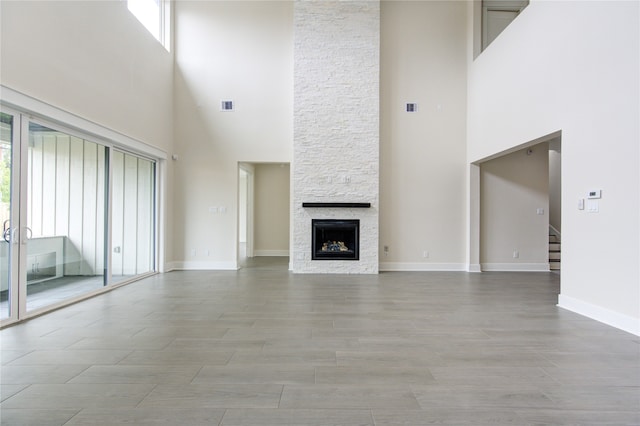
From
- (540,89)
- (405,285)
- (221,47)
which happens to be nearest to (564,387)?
(405,285)

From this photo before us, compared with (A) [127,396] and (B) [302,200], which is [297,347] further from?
(B) [302,200]

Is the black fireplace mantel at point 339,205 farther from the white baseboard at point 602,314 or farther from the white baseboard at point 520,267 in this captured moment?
the white baseboard at point 602,314

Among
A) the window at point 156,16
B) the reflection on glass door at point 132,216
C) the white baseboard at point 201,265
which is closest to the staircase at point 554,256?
the white baseboard at point 201,265

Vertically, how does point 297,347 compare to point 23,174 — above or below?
below

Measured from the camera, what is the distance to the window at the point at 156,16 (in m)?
6.11

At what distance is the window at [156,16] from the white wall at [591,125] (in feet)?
21.6

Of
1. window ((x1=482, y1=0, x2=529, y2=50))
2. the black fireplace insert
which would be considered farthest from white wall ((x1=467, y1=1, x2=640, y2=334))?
the black fireplace insert

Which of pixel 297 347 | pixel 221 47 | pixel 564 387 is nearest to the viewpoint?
pixel 564 387

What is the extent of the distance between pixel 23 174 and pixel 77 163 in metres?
1.00

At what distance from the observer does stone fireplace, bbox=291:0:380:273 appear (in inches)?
266

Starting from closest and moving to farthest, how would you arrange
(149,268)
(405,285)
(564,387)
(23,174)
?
(564,387)
(23,174)
(405,285)
(149,268)

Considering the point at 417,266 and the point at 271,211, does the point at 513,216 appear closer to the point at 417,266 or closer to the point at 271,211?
the point at 417,266

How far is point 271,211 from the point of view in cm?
961

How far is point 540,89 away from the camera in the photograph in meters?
4.65
